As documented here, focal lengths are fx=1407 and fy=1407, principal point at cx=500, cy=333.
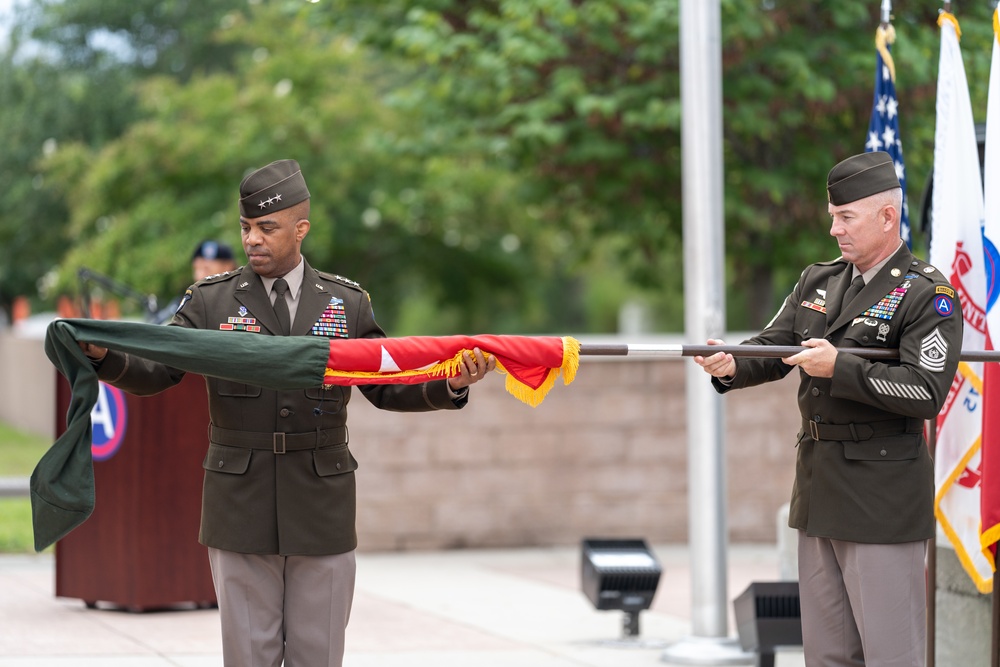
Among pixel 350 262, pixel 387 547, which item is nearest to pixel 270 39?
pixel 350 262

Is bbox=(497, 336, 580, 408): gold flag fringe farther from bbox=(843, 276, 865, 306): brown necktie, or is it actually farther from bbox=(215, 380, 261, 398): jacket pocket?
bbox=(843, 276, 865, 306): brown necktie

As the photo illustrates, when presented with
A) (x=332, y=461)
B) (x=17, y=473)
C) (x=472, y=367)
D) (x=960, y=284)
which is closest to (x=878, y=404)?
(x=472, y=367)

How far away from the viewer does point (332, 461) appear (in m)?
4.46

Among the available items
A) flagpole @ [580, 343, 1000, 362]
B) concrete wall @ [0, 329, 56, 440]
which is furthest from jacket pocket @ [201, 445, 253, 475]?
concrete wall @ [0, 329, 56, 440]

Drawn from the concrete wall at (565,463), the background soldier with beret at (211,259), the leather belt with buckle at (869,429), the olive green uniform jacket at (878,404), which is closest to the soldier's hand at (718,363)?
the olive green uniform jacket at (878,404)

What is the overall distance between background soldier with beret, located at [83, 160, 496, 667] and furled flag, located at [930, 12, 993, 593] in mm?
2261

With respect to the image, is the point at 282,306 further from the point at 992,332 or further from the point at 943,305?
the point at 992,332

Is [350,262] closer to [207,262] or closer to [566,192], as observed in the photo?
[566,192]

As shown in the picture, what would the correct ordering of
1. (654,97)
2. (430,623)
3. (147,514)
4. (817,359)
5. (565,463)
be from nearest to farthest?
(817,359)
(147,514)
(430,623)
(565,463)
(654,97)

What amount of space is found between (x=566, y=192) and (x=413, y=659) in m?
7.22

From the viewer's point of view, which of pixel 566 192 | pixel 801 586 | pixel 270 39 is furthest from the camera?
pixel 270 39

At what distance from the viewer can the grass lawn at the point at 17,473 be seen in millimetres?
10664

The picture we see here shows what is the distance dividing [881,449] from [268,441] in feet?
6.51

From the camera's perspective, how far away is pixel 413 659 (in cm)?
699
